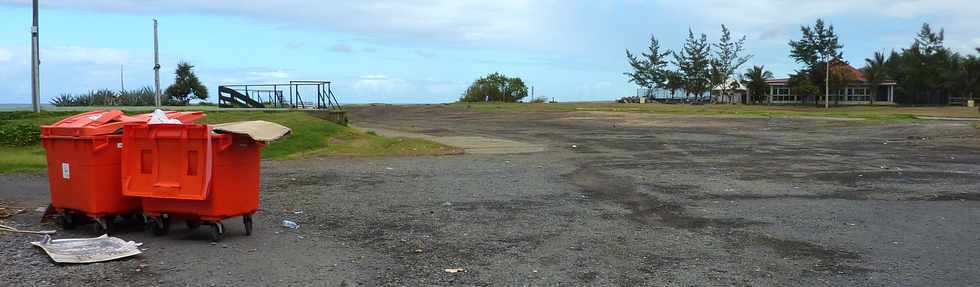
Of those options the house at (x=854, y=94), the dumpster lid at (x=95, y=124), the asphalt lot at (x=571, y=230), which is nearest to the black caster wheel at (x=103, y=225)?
the asphalt lot at (x=571, y=230)

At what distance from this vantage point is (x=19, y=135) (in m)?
18.3

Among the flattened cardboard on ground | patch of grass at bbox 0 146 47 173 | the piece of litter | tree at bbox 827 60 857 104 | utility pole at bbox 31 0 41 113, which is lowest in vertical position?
the piece of litter

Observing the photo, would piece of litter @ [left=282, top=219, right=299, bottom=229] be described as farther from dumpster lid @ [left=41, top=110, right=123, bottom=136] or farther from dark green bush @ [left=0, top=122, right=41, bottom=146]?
dark green bush @ [left=0, top=122, right=41, bottom=146]

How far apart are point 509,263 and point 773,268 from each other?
7.26 ft

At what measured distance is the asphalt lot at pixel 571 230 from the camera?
6.10m

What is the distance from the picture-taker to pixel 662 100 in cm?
9169

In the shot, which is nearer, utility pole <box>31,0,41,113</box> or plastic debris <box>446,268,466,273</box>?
plastic debris <box>446,268,466,273</box>

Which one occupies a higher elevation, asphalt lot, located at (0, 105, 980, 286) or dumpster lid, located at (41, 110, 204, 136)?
dumpster lid, located at (41, 110, 204, 136)

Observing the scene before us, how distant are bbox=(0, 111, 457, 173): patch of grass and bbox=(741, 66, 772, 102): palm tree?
6754cm

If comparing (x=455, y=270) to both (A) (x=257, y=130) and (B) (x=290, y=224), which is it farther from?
(B) (x=290, y=224)

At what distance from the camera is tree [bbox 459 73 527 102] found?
3482 inches

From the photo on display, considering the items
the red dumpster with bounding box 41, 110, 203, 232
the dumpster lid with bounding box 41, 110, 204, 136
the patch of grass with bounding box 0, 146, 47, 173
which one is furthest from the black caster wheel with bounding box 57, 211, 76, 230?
the patch of grass with bounding box 0, 146, 47, 173

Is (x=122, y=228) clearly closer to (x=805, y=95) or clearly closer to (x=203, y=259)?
(x=203, y=259)

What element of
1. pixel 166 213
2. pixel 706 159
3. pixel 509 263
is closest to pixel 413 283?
pixel 509 263
